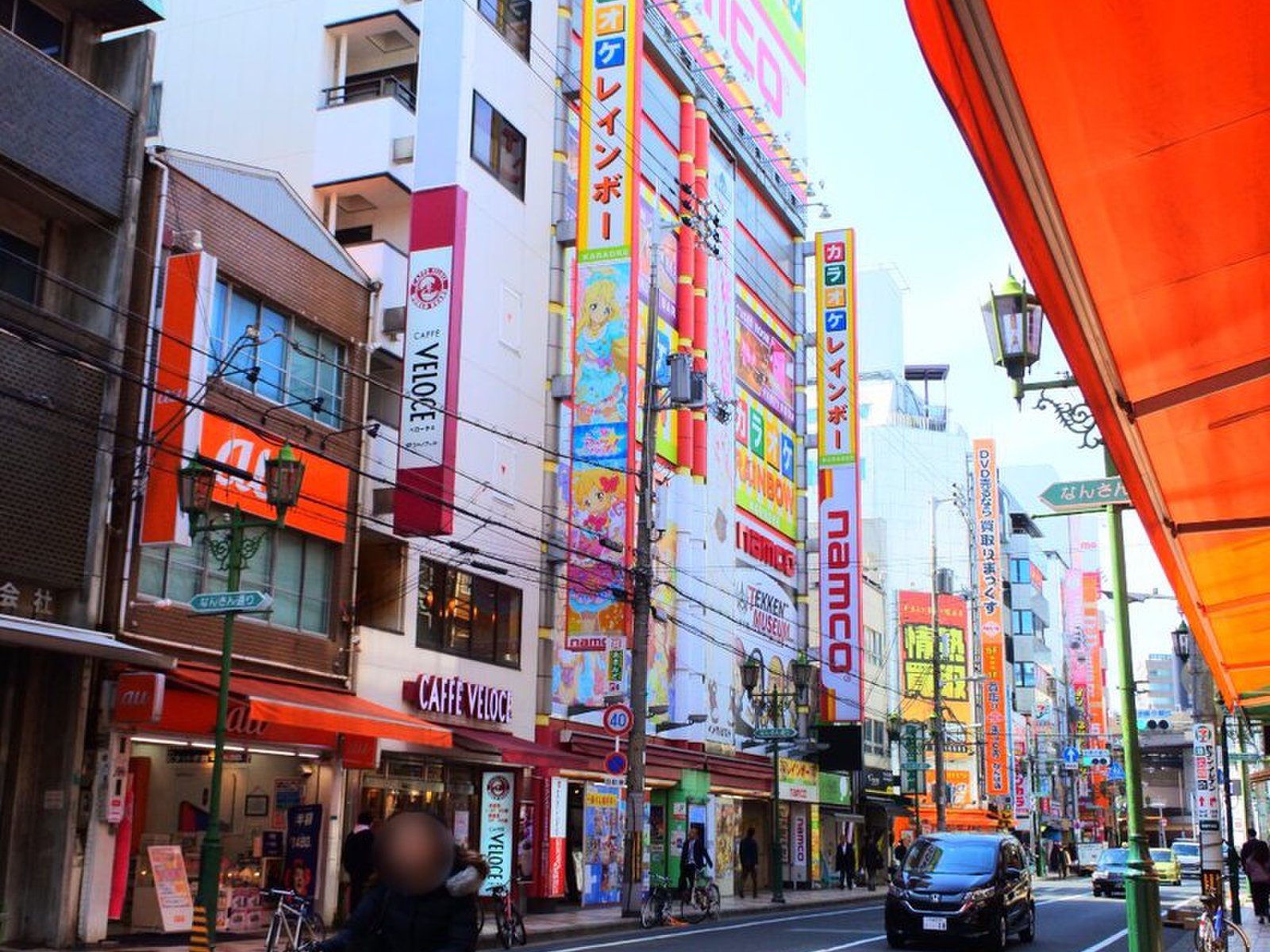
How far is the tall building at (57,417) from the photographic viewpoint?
17156 millimetres

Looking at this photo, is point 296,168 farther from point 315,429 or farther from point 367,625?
point 367,625

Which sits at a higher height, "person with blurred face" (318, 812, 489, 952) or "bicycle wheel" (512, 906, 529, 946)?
"person with blurred face" (318, 812, 489, 952)

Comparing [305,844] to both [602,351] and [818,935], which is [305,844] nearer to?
[818,935]

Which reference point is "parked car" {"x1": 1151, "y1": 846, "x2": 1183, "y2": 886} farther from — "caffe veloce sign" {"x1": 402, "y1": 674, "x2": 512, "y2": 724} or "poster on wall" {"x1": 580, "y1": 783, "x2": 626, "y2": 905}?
"caffe veloce sign" {"x1": 402, "y1": 674, "x2": 512, "y2": 724}

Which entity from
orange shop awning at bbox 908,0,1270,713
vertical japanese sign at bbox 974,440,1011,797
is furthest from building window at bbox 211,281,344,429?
vertical japanese sign at bbox 974,440,1011,797

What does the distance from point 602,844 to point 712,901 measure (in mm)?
3300

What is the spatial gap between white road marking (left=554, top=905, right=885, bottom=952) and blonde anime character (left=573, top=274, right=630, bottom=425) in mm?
10994

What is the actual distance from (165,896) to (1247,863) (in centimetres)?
1889

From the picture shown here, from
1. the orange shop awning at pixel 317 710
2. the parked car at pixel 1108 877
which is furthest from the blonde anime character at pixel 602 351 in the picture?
the parked car at pixel 1108 877

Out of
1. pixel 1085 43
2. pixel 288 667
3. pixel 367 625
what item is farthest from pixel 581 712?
pixel 1085 43

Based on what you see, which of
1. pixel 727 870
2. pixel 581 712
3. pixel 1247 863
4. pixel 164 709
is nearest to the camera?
pixel 164 709

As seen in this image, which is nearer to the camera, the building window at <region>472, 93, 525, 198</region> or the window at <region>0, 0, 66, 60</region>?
the window at <region>0, 0, 66, 60</region>

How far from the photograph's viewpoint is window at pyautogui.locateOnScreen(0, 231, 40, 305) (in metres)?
18.0

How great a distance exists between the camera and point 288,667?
21.7 meters
